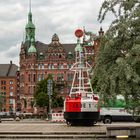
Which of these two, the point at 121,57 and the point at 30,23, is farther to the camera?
the point at 30,23

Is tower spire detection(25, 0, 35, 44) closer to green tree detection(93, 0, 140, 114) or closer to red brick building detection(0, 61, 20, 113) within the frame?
red brick building detection(0, 61, 20, 113)

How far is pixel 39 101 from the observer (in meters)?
110

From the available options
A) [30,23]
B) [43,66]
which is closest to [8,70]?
[30,23]

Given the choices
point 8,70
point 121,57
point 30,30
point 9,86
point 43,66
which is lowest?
point 121,57

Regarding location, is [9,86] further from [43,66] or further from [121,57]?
[121,57]

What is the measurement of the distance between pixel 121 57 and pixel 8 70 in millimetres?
160522

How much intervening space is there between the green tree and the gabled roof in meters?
156

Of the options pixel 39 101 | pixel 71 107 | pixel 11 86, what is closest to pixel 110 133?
pixel 71 107

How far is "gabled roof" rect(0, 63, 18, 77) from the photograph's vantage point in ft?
589

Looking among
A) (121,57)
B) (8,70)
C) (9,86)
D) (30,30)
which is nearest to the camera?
(121,57)

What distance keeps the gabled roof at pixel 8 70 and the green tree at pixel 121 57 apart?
156476 mm

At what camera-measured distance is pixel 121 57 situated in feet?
76.2

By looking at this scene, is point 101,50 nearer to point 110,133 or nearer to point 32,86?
point 110,133

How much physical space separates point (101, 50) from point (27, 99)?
390ft
